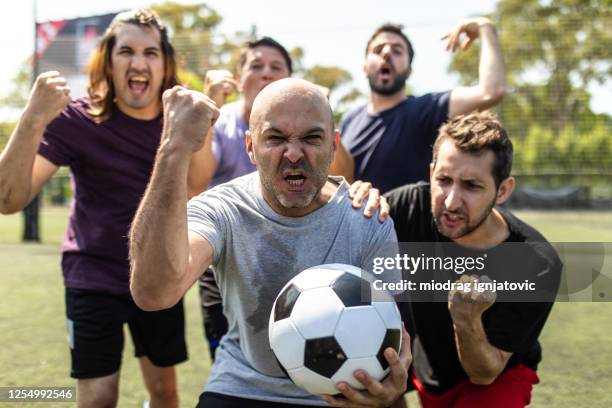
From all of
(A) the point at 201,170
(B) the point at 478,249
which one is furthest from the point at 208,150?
(B) the point at 478,249

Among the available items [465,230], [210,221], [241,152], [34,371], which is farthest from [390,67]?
[34,371]

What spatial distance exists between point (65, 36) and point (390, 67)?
13.3 meters

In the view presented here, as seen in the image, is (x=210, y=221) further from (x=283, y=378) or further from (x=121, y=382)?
(x=121, y=382)

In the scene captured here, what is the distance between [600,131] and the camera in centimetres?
1617

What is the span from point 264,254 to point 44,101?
1341 mm

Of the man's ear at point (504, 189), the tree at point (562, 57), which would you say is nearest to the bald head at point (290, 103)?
the man's ear at point (504, 189)

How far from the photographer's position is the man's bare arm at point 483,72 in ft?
13.2

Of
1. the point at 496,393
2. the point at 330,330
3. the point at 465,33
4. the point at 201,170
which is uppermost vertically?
the point at 465,33

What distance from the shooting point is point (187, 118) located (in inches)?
82.5

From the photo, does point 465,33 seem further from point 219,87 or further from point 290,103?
point 290,103

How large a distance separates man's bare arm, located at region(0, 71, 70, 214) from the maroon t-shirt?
36 centimetres

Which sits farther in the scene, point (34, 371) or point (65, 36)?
point (65, 36)

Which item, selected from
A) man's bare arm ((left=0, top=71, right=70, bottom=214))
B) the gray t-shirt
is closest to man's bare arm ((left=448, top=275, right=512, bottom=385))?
the gray t-shirt

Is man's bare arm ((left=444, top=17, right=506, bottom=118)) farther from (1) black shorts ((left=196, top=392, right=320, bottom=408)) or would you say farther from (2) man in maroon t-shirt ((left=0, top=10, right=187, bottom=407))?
(1) black shorts ((left=196, top=392, right=320, bottom=408))
